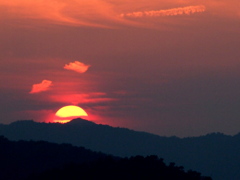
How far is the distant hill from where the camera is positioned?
3674 inches

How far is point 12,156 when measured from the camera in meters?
149

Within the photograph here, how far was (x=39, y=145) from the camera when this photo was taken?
16300 cm

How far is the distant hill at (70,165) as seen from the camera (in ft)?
306

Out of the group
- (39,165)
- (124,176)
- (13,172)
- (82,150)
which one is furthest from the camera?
(82,150)

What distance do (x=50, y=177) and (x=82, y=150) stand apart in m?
61.3

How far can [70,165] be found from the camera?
325 feet

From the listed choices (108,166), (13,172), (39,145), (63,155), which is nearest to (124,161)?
(108,166)

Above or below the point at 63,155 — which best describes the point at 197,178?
below

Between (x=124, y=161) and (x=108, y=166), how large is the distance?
2642mm

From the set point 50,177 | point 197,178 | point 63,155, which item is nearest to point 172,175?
point 197,178

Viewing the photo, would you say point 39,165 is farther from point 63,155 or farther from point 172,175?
point 172,175

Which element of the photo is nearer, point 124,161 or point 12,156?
point 124,161

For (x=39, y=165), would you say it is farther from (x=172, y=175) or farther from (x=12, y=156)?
(x=172, y=175)

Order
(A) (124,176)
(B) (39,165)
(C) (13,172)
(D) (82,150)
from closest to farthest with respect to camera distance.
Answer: (A) (124,176), (C) (13,172), (B) (39,165), (D) (82,150)
